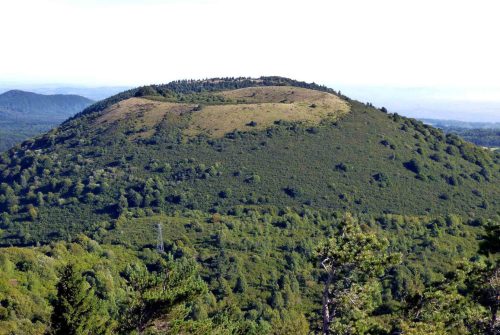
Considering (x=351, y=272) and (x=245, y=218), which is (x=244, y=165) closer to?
(x=245, y=218)

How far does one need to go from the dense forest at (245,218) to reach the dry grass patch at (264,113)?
2.19 feet

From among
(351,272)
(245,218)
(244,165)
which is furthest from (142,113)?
(351,272)

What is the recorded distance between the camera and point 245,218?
9369 centimetres

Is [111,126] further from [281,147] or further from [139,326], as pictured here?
[139,326]

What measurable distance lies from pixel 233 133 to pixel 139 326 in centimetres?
10537

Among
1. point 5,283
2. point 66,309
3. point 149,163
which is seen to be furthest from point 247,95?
point 66,309

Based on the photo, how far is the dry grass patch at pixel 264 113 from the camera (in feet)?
427

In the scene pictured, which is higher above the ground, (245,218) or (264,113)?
(264,113)

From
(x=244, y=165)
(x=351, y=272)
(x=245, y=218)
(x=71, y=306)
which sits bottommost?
(x=245, y=218)

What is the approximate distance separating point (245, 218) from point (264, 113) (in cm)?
5077

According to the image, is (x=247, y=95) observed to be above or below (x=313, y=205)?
above

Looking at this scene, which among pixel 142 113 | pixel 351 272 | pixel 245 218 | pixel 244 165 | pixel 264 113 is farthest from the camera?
pixel 142 113

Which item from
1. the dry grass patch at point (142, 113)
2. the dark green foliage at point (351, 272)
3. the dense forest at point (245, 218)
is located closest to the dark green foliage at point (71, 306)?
the dense forest at point (245, 218)

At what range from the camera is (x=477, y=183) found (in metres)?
111
